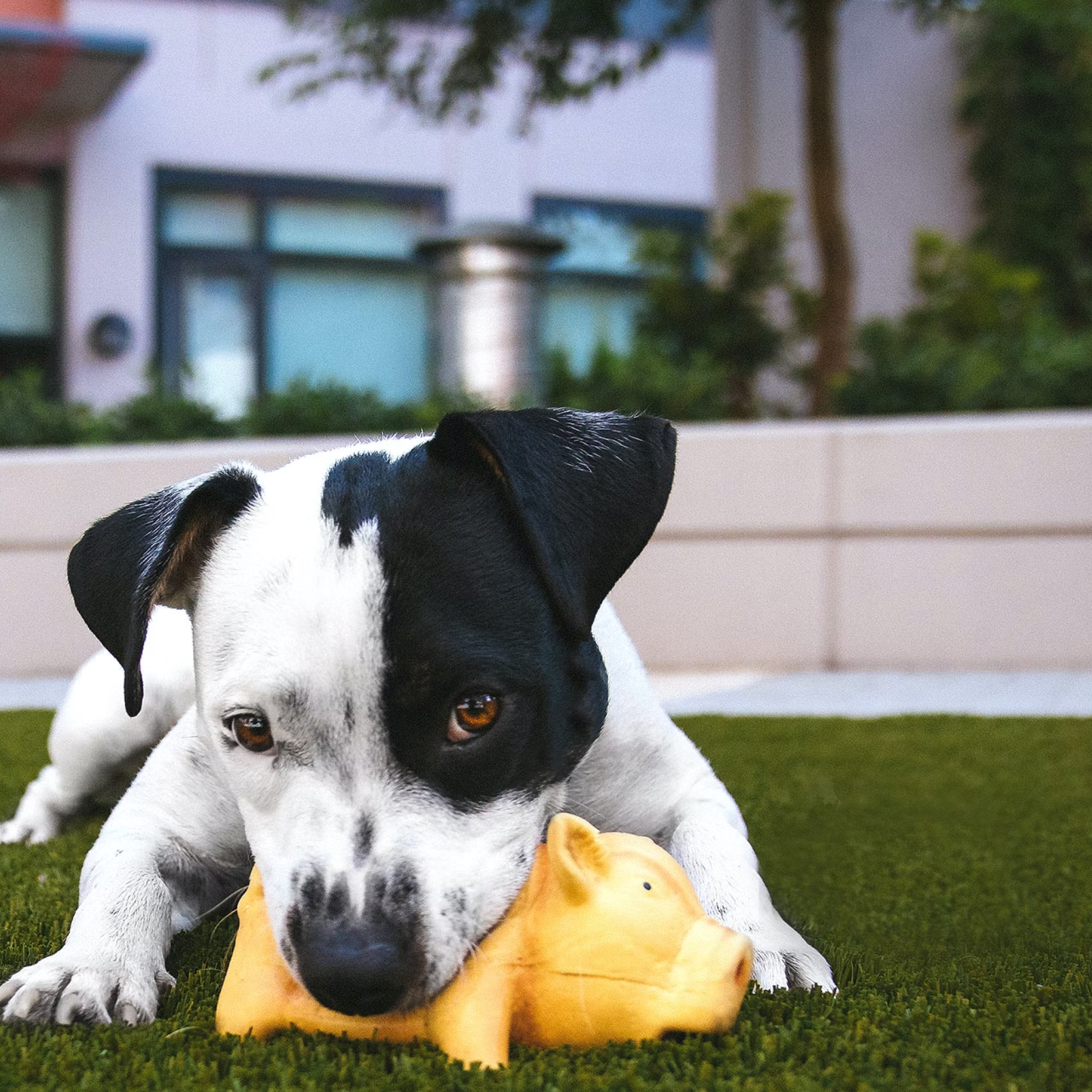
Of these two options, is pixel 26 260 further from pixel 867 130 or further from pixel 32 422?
pixel 867 130

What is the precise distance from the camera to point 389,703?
1.86 meters

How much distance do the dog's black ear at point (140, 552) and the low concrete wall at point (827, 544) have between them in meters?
4.28

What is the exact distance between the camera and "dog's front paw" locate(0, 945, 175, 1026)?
5.95ft

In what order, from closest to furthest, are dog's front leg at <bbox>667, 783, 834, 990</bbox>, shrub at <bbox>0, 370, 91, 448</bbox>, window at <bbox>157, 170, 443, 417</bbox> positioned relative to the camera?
1. dog's front leg at <bbox>667, 783, 834, 990</bbox>
2. shrub at <bbox>0, 370, 91, 448</bbox>
3. window at <bbox>157, 170, 443, 417</bbox>

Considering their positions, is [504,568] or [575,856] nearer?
[575,856]

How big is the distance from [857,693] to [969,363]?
256cm

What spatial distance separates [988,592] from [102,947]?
539 centimetres

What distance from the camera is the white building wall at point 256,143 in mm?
12156

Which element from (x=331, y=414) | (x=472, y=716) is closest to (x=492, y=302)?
(x=331, y=414)

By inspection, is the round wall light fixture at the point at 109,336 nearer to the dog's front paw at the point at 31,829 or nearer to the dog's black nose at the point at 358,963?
the dog's front paw at the point at 31,829

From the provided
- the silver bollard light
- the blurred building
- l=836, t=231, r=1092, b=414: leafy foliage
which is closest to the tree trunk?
l=836, t=231, r=1092, b=414: leafy foliage

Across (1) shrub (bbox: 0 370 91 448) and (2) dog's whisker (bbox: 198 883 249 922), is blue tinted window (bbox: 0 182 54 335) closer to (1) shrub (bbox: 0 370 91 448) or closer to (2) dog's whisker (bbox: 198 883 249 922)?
(1) shrub (bbox: 0 370 91 448)

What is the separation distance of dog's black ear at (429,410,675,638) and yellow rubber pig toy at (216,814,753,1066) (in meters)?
0.39

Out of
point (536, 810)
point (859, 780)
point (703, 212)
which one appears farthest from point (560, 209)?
point (536, 810)
